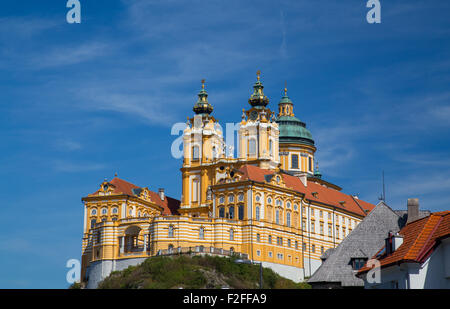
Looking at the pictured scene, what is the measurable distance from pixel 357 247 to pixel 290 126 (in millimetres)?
92425

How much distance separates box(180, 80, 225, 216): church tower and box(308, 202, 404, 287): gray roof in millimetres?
64138

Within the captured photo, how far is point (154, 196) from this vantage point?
444 feet

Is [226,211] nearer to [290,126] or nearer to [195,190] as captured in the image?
[195,190]

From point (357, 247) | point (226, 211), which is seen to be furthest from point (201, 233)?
point (357, 247)

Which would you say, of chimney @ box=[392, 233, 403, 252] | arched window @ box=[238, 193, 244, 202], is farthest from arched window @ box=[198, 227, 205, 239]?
chimney @ box=[392, 233, 403, 252]

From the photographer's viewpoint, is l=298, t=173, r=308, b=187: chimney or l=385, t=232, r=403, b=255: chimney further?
l=298, t=173, r=308, b=187: chimney

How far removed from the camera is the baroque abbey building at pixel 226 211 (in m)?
113

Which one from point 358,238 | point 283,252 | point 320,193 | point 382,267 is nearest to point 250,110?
point 320,193

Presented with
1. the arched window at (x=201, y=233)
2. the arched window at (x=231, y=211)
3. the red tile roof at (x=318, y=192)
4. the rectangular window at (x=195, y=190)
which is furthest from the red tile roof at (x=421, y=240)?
the rectangular window at (x=195, y=190)

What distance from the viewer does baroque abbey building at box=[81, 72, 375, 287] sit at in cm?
11331

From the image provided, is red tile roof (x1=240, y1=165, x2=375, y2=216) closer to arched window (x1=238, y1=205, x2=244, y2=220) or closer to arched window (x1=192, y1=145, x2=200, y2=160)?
arched window (x1=238, y1=205, x2=244, y2=220)

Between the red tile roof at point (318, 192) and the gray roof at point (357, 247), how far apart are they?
51.8m

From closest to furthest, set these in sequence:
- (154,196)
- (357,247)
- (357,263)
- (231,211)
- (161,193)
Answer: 1. (357,263)
2. (357,247)
3. (231,211)
4. (154,196)
5. (161,193)
